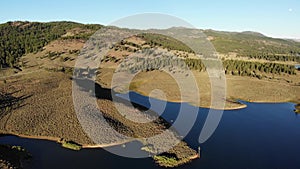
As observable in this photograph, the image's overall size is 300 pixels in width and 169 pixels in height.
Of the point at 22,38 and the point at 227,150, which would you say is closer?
the point at 227,150

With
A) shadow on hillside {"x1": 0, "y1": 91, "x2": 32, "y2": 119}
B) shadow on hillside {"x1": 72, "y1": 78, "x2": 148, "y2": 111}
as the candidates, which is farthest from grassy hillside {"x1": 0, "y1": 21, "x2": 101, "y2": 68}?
shadow on hillside {"x1": 0, "y1": 91, "x2": 32, "y2": 119}

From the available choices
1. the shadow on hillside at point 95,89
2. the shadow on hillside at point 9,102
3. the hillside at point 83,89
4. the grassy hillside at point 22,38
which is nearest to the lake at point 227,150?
the hillside at point 83,89

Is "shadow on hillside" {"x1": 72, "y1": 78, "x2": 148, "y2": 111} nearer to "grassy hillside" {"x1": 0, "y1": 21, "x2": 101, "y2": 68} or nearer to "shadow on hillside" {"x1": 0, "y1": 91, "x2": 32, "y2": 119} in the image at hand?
"shadow on hillside" {"x1": 0, "y1": 91, "x2": 32, "y2": 119}

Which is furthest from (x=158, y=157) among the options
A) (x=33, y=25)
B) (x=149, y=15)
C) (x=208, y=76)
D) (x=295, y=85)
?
(x=33, y=25)

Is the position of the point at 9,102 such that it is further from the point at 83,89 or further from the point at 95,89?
the point at 95,89

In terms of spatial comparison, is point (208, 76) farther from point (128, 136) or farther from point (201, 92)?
point (128, 136)

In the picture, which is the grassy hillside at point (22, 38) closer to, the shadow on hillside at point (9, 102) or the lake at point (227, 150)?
the shadow on hillside at point (9, 102)

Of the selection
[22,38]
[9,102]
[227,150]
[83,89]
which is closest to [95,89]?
[83,89]

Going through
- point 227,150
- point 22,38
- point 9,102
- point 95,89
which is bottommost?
point 227,150

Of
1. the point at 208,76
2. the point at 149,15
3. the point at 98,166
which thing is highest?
the point at 149,15
